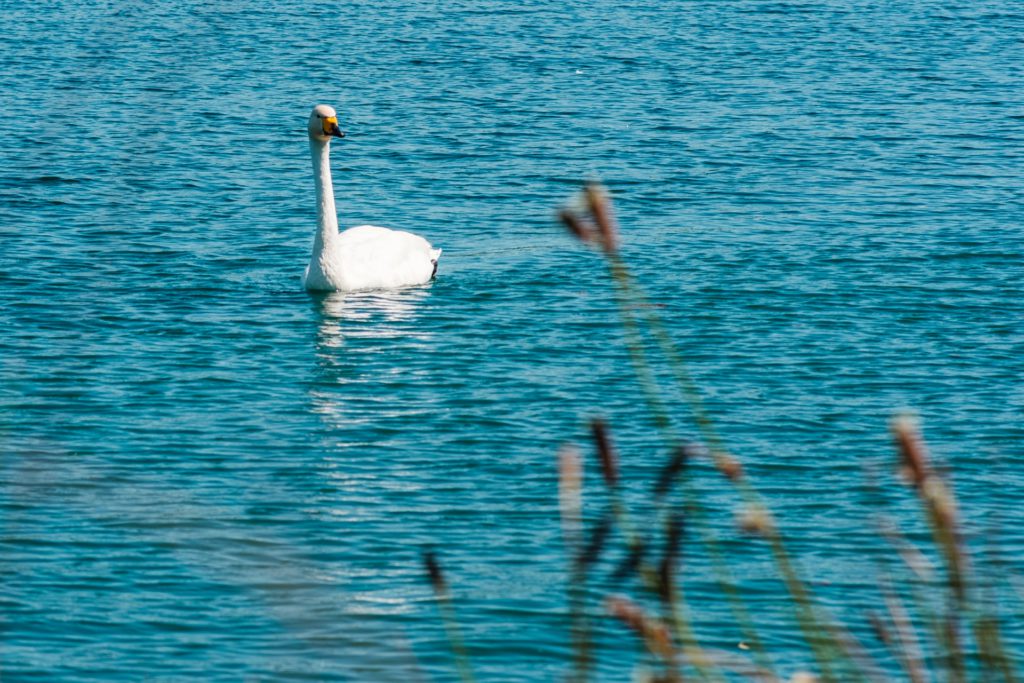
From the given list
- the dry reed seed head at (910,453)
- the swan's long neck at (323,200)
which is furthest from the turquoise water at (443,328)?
the dry reed seed head at (910,453)

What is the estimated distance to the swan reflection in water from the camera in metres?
12.9

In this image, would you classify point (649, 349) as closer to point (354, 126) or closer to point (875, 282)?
point (875, 282)

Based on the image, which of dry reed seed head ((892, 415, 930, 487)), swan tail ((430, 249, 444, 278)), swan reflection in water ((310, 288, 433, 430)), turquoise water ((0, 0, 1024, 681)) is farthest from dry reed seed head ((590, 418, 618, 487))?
swan tail ((430, 249, 444, 278))

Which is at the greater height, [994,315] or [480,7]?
[994,315]

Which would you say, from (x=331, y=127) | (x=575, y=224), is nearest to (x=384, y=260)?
(x=331, y=127)

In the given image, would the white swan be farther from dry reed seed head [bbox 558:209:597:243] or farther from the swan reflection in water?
dry reed seed head [bbox 558:209:597:243]

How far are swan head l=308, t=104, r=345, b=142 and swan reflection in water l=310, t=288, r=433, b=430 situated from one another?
5.83 feet

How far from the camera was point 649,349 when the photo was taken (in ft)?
47.3

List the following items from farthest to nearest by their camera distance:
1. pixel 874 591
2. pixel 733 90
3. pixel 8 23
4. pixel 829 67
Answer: pixel 8 23 → pixel 829 67 → pixel 733 90 → pixel 874 591

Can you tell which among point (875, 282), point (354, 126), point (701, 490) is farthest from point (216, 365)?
point (354, 126)

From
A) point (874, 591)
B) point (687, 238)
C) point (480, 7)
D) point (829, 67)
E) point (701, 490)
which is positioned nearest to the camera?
point (874, 591)

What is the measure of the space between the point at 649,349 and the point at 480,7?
24457mm

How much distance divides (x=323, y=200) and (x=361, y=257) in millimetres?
736

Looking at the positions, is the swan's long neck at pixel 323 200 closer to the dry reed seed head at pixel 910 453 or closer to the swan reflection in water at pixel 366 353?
the swan reflection in water at pixel 366 353
